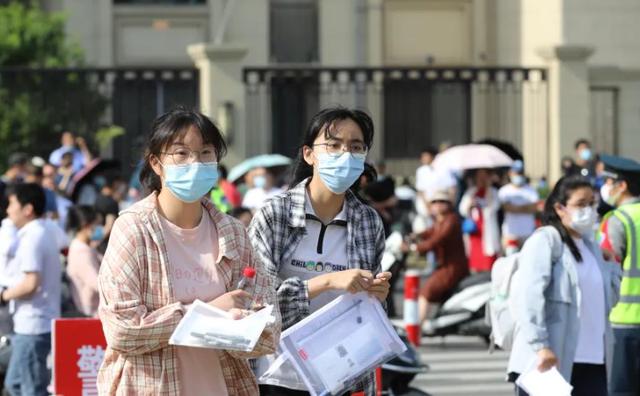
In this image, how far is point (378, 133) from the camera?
113 ft

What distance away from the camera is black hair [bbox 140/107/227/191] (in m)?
5.58

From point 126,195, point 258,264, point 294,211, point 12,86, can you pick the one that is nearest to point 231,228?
point 258,264

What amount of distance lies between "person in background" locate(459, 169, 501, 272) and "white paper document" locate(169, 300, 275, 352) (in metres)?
15.6

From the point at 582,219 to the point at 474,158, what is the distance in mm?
13477

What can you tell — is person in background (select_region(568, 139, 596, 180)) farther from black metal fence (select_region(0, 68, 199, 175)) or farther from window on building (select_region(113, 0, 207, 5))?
window on building (select_region(113, 0, 207, 5))

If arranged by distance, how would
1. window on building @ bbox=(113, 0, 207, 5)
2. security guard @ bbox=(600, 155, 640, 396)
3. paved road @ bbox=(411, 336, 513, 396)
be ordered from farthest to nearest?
window on building @ bbox=(113, 0, 207, 5), paved road @ bbox=(411, 336, 513, 396), security guard @ bbox=(600, 155, 640, 396)

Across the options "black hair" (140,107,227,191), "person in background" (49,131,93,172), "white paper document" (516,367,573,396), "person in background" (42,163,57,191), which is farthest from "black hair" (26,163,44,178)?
"black hair" (140,107,227,191)

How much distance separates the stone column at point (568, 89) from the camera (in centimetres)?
2595

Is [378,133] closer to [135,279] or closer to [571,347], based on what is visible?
[571,347]

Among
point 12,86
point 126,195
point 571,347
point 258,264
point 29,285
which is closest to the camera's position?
point 258,264

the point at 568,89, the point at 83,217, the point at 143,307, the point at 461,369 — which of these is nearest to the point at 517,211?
the point at 568,89

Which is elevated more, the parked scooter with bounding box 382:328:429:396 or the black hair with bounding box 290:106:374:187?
→ the black hair with bounding box 290:106:374:187

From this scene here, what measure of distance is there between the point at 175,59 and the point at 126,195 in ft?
55.8

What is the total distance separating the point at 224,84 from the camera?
2477 cm
